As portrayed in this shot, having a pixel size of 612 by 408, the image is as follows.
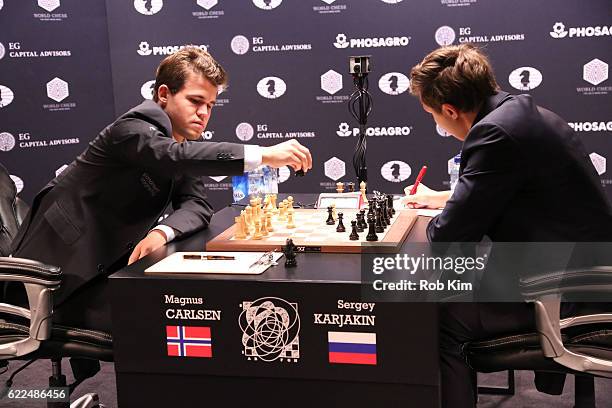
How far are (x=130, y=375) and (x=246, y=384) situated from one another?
0.37 metres

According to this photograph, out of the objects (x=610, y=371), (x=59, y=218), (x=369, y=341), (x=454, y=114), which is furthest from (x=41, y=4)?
(x=610, y=371)

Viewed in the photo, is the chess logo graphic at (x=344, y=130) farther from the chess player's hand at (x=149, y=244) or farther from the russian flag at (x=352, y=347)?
the russian flag at (x=352, y=347)

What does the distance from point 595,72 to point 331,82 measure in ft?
6.52

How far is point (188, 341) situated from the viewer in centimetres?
213

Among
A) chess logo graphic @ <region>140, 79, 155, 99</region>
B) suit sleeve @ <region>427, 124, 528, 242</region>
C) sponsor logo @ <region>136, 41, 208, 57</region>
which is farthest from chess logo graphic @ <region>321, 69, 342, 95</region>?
suit sleeve @ <region>427, 124, 528, 242</region>

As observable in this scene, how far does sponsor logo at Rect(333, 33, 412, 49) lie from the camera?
559 cm

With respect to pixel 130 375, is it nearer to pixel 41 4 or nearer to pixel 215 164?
pixel 215 164

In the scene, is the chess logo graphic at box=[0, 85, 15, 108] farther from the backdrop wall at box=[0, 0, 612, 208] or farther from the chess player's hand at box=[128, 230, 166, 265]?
the chess player's hand at box=[128, 230, 166, 265]

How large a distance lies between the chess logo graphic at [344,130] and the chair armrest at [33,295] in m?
3.69

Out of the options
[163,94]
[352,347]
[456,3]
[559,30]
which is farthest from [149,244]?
[559,30]

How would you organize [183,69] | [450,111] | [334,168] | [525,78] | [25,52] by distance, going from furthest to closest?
[334,168] → [25,52] → [525,78] → [183,69] → [450,111]

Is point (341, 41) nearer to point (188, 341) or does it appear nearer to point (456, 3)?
point (456, 3)

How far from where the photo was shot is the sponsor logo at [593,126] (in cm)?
537

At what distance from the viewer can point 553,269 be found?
87.0 inches
